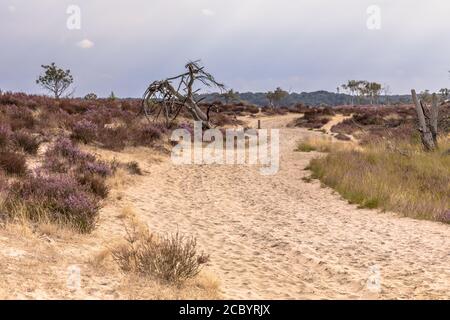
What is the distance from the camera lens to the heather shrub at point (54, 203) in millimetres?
6648

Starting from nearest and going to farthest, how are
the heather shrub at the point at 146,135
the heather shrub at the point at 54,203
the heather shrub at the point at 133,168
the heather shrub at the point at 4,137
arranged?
the heather shrub at the point at 54,203 < the heather shrub at the point at 4,137 < the heather shrub at the point at 133,168 < the heather shrub at the point at 146,135

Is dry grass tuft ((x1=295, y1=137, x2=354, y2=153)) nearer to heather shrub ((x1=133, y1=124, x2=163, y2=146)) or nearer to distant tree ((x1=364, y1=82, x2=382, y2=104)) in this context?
heather shrub ((x1=133, y1=124, x2=163, y2=146))

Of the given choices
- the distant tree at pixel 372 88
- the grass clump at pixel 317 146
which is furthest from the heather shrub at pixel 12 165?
the distant tree at pixel 372 88

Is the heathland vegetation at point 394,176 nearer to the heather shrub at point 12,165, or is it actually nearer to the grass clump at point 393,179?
the grass clump at point 393,179

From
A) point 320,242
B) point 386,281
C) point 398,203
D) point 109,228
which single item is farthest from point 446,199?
point 109,228

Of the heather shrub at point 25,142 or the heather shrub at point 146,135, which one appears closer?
the heather shrub at point 25,142

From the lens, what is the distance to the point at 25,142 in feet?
39.8

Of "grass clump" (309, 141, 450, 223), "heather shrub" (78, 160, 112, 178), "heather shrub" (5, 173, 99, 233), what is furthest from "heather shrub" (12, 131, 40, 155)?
"grass clump" (309, 141, 450, 223)

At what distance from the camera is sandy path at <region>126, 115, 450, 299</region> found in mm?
5422

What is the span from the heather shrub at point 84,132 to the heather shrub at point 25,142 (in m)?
2.74

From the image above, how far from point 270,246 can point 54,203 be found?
3.64 meters

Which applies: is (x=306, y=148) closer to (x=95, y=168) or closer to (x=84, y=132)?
(x=84, y=132)

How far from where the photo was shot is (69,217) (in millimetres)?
6777
